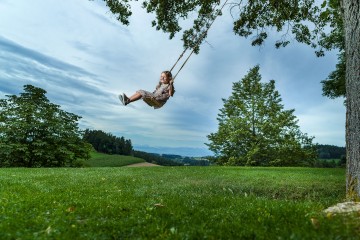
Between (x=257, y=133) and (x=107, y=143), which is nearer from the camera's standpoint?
(x=257, y=133)

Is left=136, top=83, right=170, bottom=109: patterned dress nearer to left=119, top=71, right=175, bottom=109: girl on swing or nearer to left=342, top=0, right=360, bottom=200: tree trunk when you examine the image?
left=119, top=71, right=175, bottom=109: girl on swing

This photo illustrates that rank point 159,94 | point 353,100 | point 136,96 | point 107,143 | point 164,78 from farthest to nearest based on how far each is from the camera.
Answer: point 107,143 < point 164,78 < point 159,94 < point 136,96 < point 353,100

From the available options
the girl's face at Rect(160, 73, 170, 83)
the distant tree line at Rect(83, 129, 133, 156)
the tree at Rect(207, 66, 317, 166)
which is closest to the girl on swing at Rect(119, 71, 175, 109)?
the girl's face at Rect(160, 73, 170, 83)

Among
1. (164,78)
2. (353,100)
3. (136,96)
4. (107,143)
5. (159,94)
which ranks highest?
(107,143)

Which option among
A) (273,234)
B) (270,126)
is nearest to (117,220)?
(273,234)

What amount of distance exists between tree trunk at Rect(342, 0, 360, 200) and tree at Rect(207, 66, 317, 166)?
99.0ft

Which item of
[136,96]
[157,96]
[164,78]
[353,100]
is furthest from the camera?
[164,78]

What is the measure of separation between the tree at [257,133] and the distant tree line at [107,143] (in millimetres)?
58482

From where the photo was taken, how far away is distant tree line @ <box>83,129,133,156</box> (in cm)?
9556

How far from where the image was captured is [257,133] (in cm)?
4144

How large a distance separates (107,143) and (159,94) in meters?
85.2

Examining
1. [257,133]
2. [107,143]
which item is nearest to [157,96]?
[257,133]

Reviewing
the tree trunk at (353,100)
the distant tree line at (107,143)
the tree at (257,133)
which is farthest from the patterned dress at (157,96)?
the distant tree line at (107,143)

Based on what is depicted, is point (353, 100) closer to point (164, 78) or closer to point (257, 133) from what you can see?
point (164, 78)
